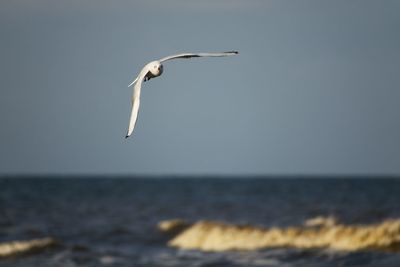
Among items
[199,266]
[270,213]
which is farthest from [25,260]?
[270,213]

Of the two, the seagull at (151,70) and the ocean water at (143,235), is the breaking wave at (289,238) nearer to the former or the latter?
the ocean water at (143,235)

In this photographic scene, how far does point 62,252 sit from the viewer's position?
26297 millimetres

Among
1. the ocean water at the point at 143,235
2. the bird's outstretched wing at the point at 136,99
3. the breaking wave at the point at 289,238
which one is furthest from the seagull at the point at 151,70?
the breaking wave at the point at 289,238

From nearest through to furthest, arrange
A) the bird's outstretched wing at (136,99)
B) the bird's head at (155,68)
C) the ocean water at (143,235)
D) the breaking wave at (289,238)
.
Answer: the bird's outstretched wing at (136,99) < the bird's head at (155,68) < the ocean water at (143,235) < the breaking wave at (289,238)

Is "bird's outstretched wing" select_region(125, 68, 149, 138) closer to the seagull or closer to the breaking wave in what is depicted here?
the seagull

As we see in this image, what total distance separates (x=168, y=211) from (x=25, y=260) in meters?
22.7

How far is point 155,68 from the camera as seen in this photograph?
12562 mm

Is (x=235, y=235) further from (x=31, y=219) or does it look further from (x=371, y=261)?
(x=31, y=219)

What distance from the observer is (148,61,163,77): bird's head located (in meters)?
12.6

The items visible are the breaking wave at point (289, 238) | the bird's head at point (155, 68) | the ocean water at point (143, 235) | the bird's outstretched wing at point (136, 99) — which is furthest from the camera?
the breaking wave at point (289, 238)

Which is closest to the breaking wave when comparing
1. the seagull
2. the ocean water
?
the ocean water

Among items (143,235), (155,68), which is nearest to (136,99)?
(155,68)

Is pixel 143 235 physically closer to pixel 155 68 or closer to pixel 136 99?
pixel 155 68

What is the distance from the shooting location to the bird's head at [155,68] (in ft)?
41.2
